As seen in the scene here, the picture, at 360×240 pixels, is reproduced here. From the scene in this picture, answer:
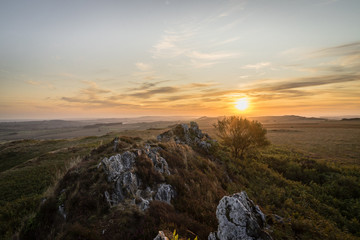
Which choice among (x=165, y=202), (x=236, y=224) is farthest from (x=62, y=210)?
(x=236, y=224)

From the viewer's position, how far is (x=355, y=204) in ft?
36.4

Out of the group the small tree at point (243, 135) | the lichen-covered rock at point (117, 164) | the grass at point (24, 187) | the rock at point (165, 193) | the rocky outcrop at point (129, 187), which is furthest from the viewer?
the small tree at point (243, 135)

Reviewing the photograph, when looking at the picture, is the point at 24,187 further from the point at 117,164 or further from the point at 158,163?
the point at 158,163

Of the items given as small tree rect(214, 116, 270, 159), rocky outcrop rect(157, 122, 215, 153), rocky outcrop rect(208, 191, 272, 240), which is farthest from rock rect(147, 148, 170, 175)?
small tree rect(214, 116, 270, 159)

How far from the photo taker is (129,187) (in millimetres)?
8047

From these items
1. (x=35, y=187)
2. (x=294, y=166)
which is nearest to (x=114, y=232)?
(x=35, y=187)

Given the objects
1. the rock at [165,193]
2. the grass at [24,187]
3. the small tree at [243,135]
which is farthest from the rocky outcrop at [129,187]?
the small tree at [243,135]

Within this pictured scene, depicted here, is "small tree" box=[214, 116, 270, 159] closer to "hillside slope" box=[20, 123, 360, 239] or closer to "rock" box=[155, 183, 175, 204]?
"hillside slope" box=[20, 123, 360, 239]

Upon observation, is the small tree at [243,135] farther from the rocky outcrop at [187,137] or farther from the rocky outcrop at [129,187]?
the rocky outcrop at [129,187]

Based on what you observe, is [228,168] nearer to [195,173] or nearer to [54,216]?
[195,173]

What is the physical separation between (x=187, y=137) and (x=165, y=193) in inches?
546

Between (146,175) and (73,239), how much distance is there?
4.58 metres

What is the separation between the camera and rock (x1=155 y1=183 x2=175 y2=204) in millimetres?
7827

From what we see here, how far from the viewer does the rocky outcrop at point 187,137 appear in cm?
2007
